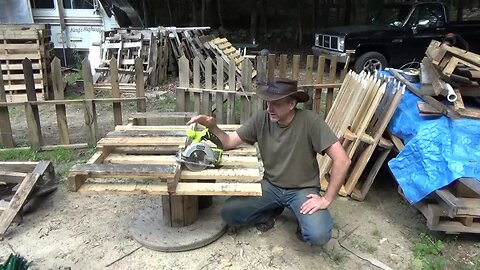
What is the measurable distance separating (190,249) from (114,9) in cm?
995

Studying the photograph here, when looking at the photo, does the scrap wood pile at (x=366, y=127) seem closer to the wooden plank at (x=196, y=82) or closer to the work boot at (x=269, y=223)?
the work boot at (x=269, y=223)

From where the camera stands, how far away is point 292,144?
3.11 metres

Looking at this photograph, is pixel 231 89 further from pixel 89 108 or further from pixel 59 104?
pixel 59 104

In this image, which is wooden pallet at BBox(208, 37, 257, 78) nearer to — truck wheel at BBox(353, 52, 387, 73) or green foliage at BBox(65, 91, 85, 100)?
truck wheel at BBox(353, 52, 387, 73)

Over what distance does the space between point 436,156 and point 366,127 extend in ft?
Answer: 2.69

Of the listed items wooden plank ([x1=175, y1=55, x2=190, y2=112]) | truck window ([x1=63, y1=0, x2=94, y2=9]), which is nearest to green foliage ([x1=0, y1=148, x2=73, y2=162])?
wooden plank ([x1=175, y1=55, x2=190, y2=112])

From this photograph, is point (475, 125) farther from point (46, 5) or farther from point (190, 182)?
point (46, 5)

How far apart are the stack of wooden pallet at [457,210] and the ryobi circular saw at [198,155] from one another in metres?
1.86

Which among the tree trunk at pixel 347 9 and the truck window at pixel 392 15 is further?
the tree trunk at pixel 347 9

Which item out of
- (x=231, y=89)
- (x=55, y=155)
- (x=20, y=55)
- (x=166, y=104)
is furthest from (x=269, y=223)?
(x=20, y=55)

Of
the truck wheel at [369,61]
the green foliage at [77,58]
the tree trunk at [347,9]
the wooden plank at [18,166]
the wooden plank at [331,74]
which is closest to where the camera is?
the wooden plank at [18,166]

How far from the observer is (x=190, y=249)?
316 cm

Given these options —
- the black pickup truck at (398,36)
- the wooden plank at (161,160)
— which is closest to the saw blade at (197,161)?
the wooden plank at (161,160)

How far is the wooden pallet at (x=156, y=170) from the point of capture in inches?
107
